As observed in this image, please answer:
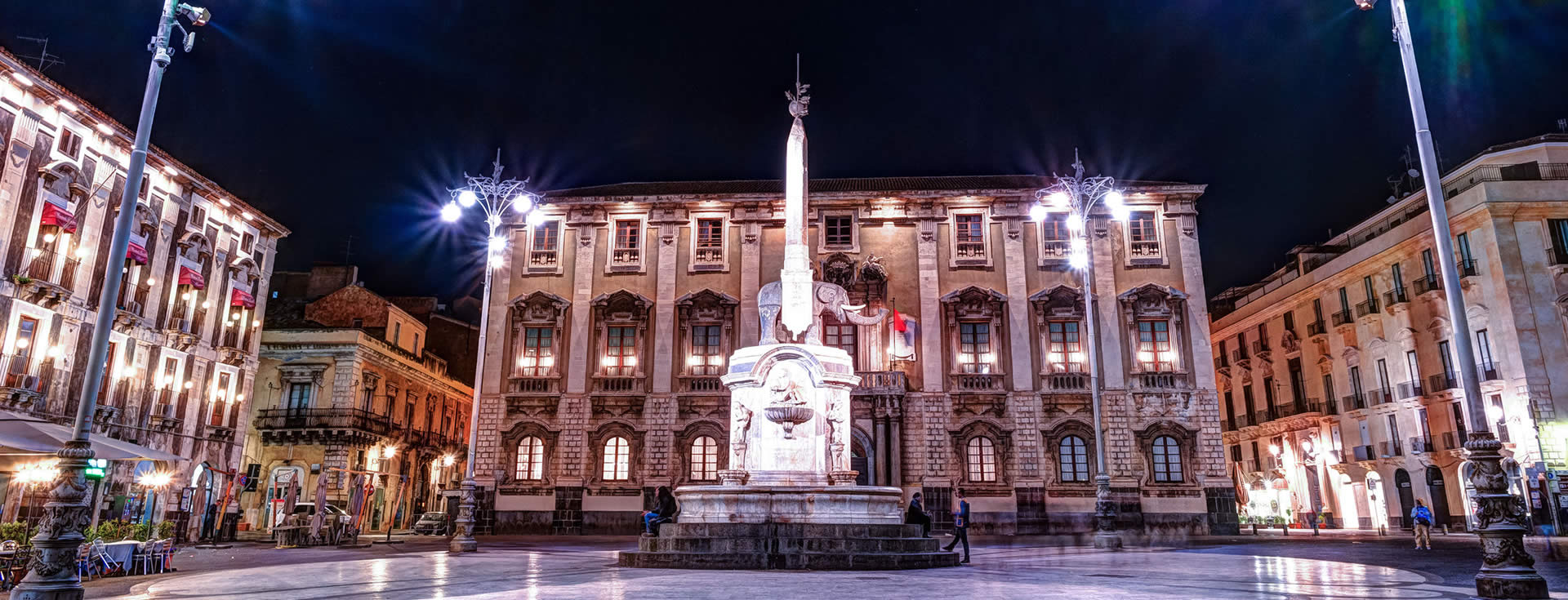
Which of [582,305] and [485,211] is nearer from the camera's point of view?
[485,211]

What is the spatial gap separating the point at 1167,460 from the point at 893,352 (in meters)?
9.83

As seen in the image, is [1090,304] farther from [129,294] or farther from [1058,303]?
[129,294]

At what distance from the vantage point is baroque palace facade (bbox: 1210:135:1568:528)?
94.3ft

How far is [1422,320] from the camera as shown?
33344 mm

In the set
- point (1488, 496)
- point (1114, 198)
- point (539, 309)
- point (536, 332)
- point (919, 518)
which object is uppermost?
point (1114, 198)

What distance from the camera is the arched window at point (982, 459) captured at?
31078 mm

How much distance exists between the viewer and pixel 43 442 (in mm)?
14602

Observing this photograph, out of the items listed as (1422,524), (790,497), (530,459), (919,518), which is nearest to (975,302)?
(1422,524)

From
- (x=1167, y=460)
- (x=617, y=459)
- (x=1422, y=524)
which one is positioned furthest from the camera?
(x=617, y=459)

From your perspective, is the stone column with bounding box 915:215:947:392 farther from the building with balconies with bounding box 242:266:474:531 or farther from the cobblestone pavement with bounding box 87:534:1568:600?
the building with balconies with bounding box 242:266:474:531

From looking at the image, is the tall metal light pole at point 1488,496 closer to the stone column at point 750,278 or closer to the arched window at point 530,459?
the stone column at point 750,278

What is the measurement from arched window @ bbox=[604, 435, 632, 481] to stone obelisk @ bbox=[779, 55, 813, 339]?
1553 centimetres

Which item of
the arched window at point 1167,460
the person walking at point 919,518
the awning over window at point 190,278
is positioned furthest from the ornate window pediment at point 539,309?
the arched window at point 1167,460

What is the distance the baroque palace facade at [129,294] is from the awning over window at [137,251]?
61mm
